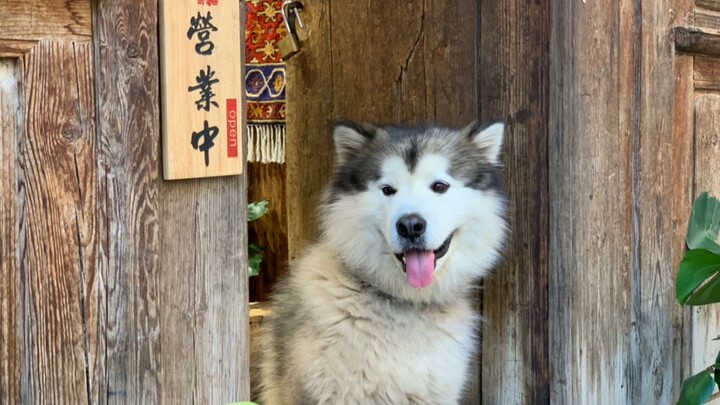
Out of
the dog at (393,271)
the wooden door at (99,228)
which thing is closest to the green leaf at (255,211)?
the dog at (393,271)

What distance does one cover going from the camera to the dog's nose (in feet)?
9.96

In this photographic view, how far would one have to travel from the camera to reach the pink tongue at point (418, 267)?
314cm

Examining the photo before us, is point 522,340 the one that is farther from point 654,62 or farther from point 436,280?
point 654,62

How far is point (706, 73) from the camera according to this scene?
4.21 m

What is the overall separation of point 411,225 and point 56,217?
4.00ft

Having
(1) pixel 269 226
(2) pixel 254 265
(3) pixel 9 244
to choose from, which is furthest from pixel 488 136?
(1) pixel 269 226

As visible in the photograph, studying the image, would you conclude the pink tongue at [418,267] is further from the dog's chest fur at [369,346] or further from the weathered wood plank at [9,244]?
the weathered wood plank at [9,244]

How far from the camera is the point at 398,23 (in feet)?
13.5

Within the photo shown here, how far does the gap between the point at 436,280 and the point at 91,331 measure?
1.37 meters

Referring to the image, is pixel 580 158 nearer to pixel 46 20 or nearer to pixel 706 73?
pixel 706 73

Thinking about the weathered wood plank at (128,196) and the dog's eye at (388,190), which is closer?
the weathered wood plank at (128,196)

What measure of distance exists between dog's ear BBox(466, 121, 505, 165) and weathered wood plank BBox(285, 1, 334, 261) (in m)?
1.31

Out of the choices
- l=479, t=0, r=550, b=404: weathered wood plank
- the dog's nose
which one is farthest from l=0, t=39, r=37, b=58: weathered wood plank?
l=479, t=0, r=550, b=404: weathered wood plank

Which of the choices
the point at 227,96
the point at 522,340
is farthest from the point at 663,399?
the point at 227,96
